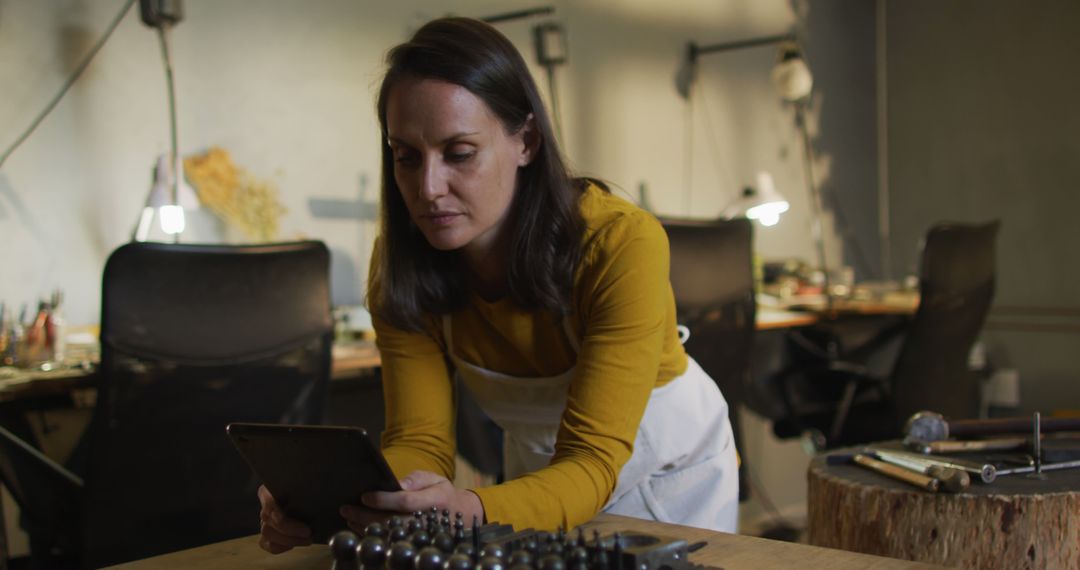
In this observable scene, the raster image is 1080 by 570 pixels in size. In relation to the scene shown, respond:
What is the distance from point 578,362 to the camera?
1.24 m

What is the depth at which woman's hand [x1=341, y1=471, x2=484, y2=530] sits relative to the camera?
980 millimetres

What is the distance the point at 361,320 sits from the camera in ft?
9.32

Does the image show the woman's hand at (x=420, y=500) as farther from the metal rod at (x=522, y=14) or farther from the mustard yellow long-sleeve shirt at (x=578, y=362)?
the metal rod at (x=522, y=14)

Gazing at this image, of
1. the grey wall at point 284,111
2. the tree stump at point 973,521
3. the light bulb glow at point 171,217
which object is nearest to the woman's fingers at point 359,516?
the grey wall at point 284,111

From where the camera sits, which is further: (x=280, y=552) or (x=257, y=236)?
(x=257, y=236)

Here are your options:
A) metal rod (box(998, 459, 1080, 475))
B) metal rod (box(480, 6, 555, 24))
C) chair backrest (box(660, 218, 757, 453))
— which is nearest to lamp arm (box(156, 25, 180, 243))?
metal rod (box(480, 6, 555, 24))

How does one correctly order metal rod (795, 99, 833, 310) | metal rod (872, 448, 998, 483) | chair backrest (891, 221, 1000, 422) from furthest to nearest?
metal rod (795, 99, 833, 310), chair backrest (891, 221, 1000, 422), metal rod (872, 448, 998, 483)

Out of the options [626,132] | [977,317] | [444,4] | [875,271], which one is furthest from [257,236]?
[875,271]

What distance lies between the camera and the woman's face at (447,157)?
1220 mm

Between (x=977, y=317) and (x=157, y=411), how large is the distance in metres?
2.46

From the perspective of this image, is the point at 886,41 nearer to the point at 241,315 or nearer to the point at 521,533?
the point at 241,315

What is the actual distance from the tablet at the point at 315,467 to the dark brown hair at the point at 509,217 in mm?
392

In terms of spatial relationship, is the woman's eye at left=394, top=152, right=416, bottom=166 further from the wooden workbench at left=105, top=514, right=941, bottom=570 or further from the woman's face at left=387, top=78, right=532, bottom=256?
the wooden workbench at left=105, top=514, right=941, bottom=570

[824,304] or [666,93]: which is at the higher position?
[666,93]
